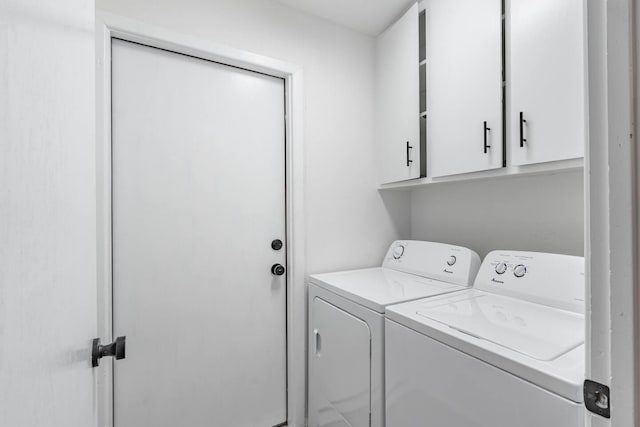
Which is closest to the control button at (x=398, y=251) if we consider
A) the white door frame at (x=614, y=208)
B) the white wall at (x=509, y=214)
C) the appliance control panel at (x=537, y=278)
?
the white wall at (x=509, y=214)

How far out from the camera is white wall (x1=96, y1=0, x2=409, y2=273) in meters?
1.62

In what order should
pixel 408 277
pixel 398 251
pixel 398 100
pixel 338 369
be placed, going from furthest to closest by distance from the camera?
pixel 398 251, pixel 398 100, pixel 408 277, pixel 338 369

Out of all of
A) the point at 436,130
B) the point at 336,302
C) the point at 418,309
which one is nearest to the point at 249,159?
the point at 336,302

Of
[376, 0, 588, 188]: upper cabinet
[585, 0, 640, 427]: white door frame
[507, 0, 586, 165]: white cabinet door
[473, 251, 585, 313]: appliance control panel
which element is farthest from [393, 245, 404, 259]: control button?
[585, 0, 640, 427]: white door frame

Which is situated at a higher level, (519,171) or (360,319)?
(519,171)

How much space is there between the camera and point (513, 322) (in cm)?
99

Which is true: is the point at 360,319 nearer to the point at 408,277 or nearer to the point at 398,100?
the point at 408,277

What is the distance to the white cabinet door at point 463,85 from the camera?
1270 mm

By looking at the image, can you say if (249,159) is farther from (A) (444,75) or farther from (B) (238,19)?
(A) (444,75)

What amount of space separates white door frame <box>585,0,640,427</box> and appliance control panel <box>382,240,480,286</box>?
105 centimetres

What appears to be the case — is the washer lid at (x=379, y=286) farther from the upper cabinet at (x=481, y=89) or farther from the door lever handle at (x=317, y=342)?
the upper cabinet at (x=481, y=89)

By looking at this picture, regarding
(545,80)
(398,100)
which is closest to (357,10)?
(398,100)

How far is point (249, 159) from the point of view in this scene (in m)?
1.67

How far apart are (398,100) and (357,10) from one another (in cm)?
60
